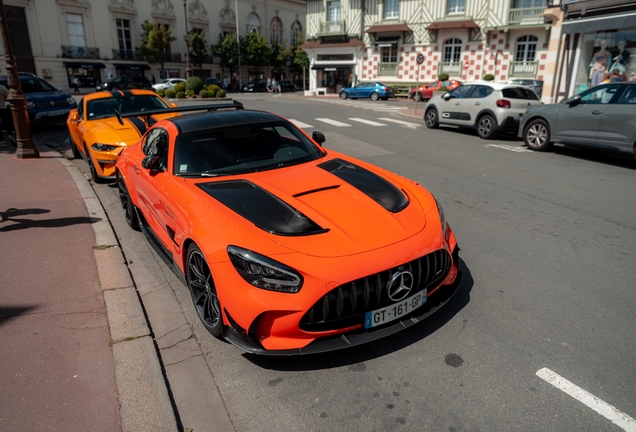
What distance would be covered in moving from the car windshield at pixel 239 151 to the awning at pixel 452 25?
1276 inches

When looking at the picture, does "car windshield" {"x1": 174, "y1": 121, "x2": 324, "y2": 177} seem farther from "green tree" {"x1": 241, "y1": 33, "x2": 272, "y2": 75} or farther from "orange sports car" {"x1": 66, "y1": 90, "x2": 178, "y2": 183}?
"green tree" {"x1": 241, "y1": 33, "x2": 272, "y2": 75}

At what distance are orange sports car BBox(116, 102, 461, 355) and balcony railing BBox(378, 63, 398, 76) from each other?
35.4 m

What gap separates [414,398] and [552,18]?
61.9ft

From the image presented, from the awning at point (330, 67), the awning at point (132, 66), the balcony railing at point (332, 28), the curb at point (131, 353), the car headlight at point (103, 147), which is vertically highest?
the balcony railing at point (332, 28)

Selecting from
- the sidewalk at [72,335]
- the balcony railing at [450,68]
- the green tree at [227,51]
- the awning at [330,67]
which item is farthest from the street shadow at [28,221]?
the green tree at [227,51]

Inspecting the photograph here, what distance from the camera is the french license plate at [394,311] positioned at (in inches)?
113

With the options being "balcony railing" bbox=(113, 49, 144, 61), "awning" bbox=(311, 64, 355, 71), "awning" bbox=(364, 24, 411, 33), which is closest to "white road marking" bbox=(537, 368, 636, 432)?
"awning" bbox=(364, 24, 411, 33)

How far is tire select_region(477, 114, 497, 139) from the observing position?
13.0m

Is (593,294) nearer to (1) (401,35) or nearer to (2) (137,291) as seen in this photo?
(2) (137,291)

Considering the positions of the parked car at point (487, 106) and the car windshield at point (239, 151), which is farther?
the parked car at point (487, 106)

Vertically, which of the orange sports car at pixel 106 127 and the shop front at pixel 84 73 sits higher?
the shop front at pixel 84 73

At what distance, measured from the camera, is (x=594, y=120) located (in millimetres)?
9727

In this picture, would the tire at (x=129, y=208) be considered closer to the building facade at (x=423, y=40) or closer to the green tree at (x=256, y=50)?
the building facade at (x=423, y=40)

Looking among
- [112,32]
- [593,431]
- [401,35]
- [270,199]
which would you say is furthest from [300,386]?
[112,32]
